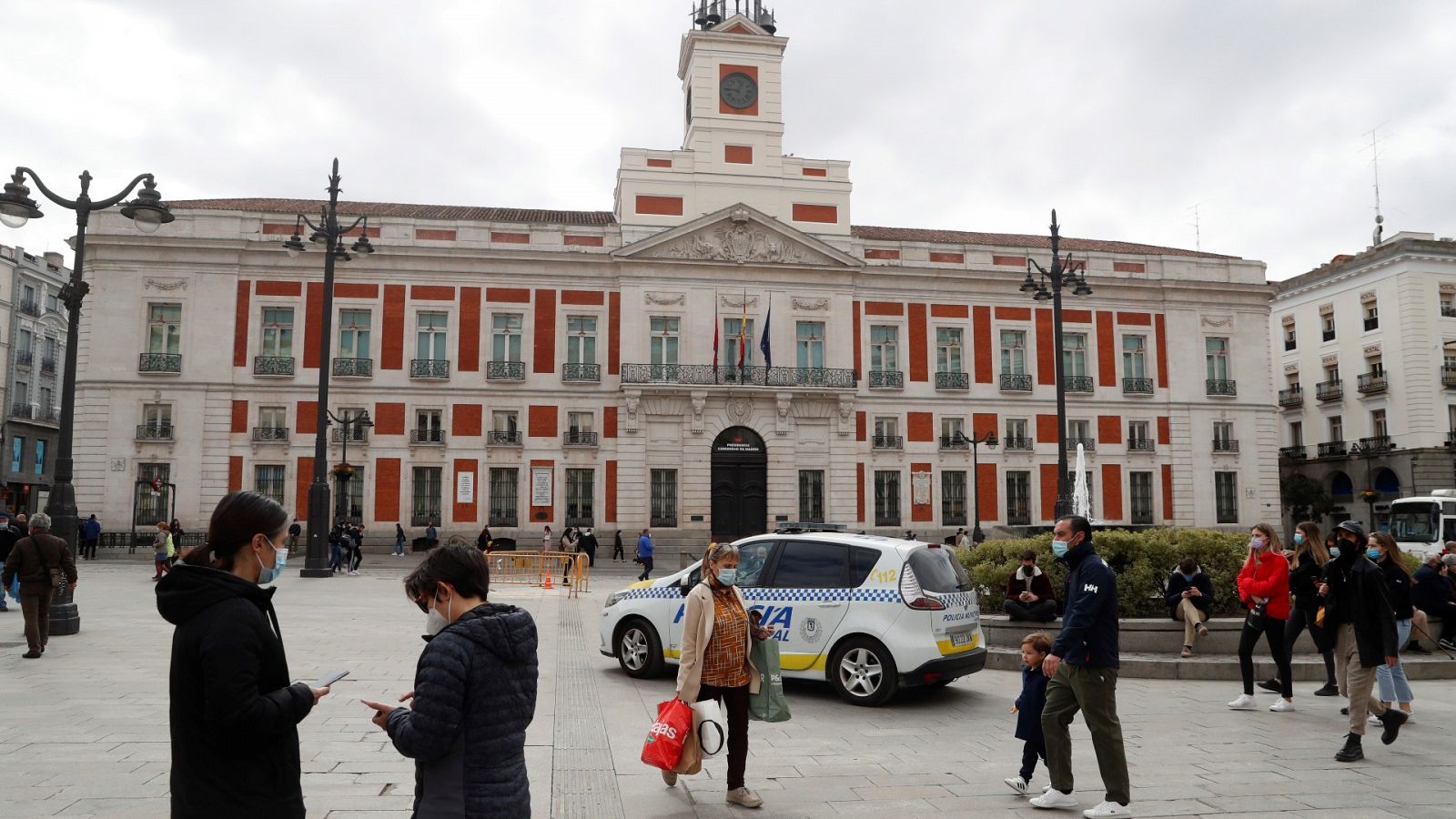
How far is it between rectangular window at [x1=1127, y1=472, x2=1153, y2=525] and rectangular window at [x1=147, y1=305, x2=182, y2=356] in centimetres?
3601

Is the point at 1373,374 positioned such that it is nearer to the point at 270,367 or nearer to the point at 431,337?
Result: the point at 431,337

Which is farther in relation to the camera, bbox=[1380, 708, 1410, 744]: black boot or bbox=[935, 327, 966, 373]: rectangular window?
bbox=[935, 327, 966, 373]: rectangular window

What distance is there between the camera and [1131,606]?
1202cm

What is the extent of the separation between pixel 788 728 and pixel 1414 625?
7978 millimetres

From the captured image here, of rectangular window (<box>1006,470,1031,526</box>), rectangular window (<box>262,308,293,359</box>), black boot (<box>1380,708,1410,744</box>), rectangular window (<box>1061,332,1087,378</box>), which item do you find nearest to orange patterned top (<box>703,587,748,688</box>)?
black boot (<box>1380,708,1410,744</box>)

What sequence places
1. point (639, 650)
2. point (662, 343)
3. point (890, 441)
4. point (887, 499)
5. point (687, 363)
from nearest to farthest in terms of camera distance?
1. point (639, 650)
2. point (687, 363)
3. point (662, 343)
4. point (887, 499)
5. point (890, 441)

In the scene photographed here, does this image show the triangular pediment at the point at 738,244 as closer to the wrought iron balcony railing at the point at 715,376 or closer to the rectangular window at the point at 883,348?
the rectangular window at the point at 883,348

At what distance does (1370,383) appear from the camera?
44.5 metres

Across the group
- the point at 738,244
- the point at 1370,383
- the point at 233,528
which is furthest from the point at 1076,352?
the point at 233,528

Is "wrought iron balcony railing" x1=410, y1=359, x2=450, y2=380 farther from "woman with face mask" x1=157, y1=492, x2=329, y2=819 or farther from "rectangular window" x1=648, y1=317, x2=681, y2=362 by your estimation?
"woman with face mask" x1=157, y1=492, x2=329, y2=819

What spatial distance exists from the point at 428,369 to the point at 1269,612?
3105 centimetres

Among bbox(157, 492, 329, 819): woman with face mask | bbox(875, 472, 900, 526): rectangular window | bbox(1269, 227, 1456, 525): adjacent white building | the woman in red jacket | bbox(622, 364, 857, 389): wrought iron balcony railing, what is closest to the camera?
bbox(157, 492, 329, 819): woman with face mask

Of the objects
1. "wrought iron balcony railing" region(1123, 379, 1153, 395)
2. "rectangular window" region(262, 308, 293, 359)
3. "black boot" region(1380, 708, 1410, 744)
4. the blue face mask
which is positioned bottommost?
"black boot" region(1380, 708, 1410, 744)

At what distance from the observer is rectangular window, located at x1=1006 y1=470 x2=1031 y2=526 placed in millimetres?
38031
